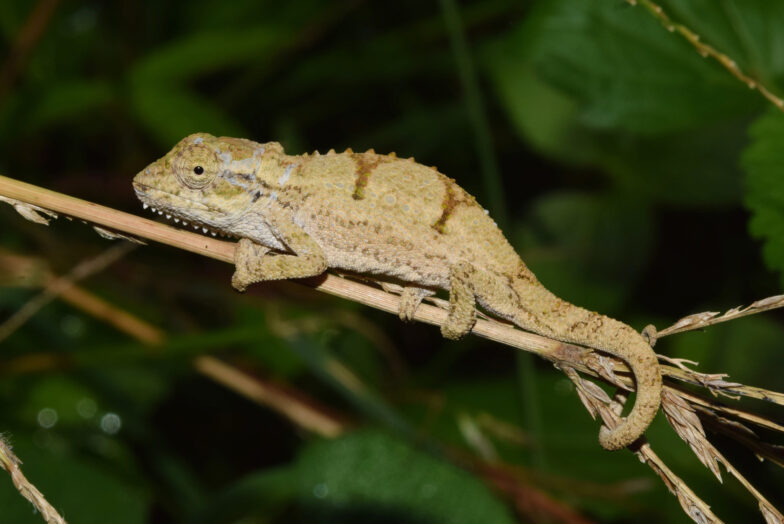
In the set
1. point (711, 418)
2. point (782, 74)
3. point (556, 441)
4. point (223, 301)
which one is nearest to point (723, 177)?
point (782, 74)

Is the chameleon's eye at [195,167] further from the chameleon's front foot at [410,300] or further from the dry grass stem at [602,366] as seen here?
Result: the chameleon's front foot at [410,300]

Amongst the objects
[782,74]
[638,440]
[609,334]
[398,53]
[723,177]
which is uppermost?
[398,53]

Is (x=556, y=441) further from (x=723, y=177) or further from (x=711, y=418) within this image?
(x=711, y=418)

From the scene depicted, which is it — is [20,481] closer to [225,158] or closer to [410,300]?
[410,300]

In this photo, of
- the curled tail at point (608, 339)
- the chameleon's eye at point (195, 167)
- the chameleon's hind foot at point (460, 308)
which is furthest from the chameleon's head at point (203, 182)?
the curled tail at point (608, 339)

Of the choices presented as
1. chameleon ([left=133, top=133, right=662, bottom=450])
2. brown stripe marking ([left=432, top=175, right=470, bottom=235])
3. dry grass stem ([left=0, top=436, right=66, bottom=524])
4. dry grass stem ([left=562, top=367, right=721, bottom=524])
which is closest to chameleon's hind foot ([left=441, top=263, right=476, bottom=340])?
chameleon ([left=133, top=133, right=662, bottom=450])

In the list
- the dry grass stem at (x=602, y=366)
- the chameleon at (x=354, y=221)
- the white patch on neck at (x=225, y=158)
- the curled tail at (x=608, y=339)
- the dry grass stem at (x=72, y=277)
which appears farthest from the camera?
the dry grass stem at (x=72, y=277)
